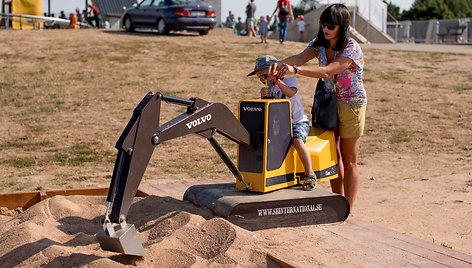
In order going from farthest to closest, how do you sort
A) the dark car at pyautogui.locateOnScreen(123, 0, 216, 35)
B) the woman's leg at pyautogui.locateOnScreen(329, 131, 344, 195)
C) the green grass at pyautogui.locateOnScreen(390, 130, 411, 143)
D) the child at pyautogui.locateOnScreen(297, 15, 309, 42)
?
the child at pyautogui.locateOnScreen(297, 15, 309, 42) < the dark car at pyautogui.locateOnScreen(123, 0, 216, 35) < the green grass at pyautogui.locateOnScreen(390, 130, 411, 143) < the woman's leg at pyautogui.locateOnScreen(329, 131, 344, 195)

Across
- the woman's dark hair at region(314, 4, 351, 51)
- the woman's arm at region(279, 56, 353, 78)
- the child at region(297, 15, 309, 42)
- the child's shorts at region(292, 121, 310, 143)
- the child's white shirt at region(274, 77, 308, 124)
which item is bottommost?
the child's shorts at region(292, 121, 310, 143)

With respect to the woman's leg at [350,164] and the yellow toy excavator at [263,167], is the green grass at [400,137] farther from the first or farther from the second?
the yellow toy excavator at [263,167]

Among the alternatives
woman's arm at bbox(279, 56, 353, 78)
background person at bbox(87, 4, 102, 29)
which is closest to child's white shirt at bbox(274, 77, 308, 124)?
woman's arm at bbox(279, 56, 353, 78)

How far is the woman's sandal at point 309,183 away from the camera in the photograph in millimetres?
4777

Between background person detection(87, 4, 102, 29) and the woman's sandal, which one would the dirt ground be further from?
background person detection(87, 4, 102, 29)

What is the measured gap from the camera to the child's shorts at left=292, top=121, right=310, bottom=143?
4.78 metres

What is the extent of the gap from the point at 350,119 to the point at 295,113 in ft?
1.61

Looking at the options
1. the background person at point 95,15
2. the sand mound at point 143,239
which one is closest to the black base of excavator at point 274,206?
the sand mound at point 143,239

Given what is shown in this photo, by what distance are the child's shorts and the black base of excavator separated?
1.48 ft

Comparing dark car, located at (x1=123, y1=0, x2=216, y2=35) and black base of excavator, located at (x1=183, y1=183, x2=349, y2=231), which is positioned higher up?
dark car, located at (x1=123, y1=0, x2=216, y2=35)

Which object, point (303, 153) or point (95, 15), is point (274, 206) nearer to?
point (303, 153)

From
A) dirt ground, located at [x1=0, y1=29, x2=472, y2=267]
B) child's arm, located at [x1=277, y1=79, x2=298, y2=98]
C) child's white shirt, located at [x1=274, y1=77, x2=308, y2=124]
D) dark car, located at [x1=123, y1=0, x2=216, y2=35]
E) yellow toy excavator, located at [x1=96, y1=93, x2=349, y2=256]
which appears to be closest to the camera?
dirt ground, located at [x1=0, y1=29, x2=472, y2=267]

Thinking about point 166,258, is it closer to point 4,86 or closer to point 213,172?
point 213,172

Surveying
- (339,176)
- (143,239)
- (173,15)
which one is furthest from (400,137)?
(173,15)
